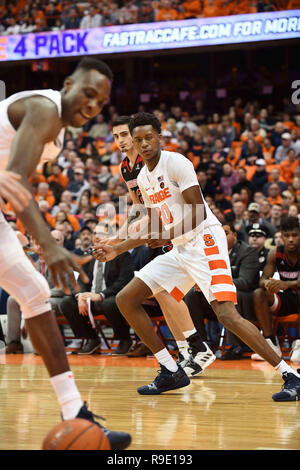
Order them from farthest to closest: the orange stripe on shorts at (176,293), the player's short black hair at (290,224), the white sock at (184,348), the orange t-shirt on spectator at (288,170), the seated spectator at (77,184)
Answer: the seated spectator at (77,184)
the orange t-shirt on spectator at (288,170)
the player's short black hair at (290,224)
the white sock at (184,348)
the orange stripe on shorts at (176,293)

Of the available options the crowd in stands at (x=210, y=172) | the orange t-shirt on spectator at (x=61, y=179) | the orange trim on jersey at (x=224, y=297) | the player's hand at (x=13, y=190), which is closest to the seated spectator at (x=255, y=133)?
the crowd in stands at (x=210, y=172)

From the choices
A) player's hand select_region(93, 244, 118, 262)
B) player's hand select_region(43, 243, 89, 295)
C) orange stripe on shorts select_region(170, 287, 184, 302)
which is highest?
player's hand select_region(43, 243, 89, 295)

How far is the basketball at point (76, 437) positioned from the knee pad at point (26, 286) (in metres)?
0.59

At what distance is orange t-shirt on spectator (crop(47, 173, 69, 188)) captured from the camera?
1651cm

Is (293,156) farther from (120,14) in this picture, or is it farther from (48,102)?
(48,102)

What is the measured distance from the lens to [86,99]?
3.13m

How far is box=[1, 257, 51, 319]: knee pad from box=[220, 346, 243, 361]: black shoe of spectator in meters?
5.58

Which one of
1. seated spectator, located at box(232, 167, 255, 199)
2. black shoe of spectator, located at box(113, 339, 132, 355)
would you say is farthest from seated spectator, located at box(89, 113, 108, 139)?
black shoe of spectator, located at box(113, 339, 132, 355)

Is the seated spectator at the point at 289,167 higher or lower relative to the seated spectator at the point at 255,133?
lower

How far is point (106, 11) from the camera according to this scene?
19797mm

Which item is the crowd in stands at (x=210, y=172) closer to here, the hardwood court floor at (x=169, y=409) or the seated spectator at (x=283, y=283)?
the seated spectator at (x=283, y=283)

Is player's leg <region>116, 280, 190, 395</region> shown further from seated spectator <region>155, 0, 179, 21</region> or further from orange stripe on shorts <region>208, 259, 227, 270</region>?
seated spectator <region>155, 0, 179, 21</region>

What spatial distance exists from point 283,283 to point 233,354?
1.15 meters

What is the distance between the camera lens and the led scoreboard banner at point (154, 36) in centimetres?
1720
